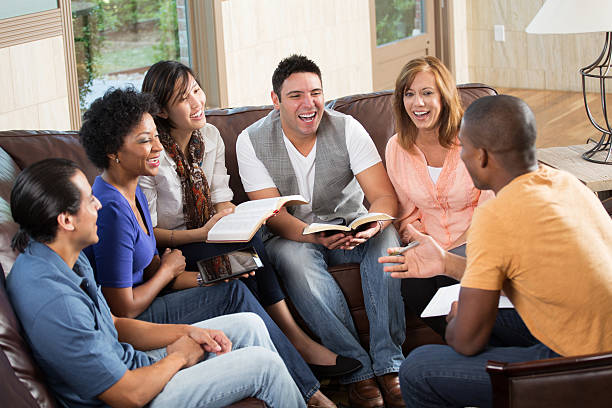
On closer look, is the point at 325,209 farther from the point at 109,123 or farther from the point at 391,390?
the point at 109,123

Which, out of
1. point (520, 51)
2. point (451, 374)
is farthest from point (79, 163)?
point (520, 51)

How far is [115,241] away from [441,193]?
1202mm

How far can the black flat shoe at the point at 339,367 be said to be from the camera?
254 cm

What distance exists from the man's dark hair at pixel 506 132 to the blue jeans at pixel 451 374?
45cm

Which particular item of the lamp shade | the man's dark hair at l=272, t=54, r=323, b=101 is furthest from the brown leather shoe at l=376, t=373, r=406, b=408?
the lamp shade

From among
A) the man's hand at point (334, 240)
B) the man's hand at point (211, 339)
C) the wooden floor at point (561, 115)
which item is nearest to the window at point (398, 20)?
the wooden floor at point (561, 115)

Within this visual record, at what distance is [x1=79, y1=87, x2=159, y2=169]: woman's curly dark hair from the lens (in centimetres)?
229

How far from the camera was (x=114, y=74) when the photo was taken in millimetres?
4504

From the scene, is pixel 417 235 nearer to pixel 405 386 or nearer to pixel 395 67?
pixel 405 386

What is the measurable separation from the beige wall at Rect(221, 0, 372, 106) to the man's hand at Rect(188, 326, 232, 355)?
3110 millimetres

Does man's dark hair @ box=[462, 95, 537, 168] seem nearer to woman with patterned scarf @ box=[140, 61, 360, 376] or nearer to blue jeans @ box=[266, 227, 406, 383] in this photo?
blue jeans @ box=[266, 227, 406, 383]

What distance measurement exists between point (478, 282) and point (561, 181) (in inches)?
12.3

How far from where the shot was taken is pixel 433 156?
9.08ft

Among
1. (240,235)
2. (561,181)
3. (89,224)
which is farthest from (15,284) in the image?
(561,181)
